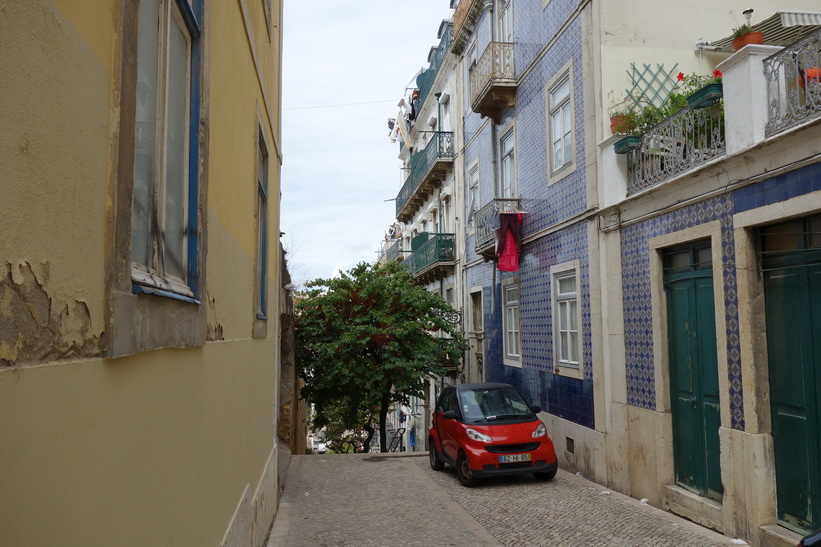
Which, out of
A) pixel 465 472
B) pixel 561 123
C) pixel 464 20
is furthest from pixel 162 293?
pixel 464 20

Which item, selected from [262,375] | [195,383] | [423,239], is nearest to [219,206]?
[195,383]

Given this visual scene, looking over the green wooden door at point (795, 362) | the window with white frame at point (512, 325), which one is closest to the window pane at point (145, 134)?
the green wooden door at point (795, 362)

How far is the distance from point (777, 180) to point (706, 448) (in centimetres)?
359

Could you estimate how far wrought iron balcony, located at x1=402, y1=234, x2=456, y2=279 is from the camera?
76.9 ft

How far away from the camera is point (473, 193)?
21.1 metres

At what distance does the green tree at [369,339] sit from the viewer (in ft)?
62.8

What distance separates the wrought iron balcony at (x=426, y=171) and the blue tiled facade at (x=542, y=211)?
17.1 feet

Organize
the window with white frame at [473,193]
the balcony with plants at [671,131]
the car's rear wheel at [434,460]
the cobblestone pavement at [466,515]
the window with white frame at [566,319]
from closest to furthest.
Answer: the cobblestone pavement at [466,515], the balcony with plants at [671,131], the window with white frame at [566,319], the car's rear wheel at [434,460], the window with white frame at [473,193]

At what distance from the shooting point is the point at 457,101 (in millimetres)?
23141

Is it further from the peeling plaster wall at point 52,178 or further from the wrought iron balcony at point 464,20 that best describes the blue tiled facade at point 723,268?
the wrought iron balcony at point 464,20

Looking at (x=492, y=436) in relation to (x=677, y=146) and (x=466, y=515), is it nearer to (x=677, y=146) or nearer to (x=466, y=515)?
(x=466, y=515)

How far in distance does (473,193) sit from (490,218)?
4.17 metres

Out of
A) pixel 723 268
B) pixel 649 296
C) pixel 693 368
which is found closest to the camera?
pixel 723 268

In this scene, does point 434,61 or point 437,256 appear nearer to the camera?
point 437,256
